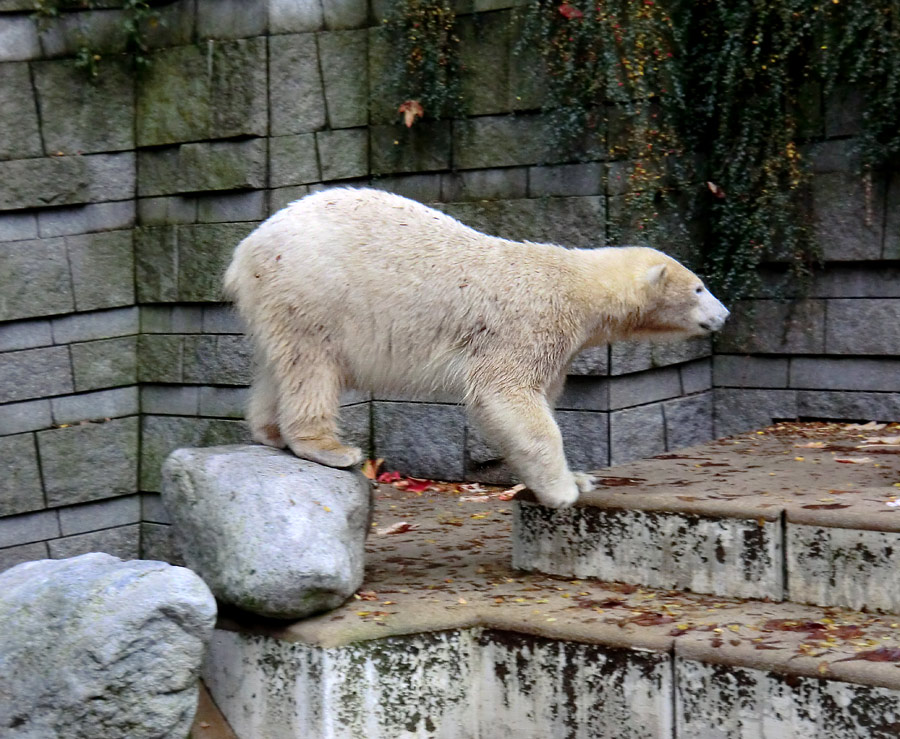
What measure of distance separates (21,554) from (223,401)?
138 centimetres

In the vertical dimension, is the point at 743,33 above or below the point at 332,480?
above

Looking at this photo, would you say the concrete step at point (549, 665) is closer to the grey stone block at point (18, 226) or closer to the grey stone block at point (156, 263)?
the grey stone block at point (156, 263)

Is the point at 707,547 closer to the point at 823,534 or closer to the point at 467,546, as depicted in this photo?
the point at 823,534

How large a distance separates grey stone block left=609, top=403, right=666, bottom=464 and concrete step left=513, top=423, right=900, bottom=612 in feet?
2.06

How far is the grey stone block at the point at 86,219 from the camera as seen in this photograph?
6.70 m

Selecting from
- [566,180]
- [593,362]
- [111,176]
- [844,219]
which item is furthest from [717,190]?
[111,176]

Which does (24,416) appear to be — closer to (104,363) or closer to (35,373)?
(35,373)

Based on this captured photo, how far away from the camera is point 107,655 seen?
386 centimetres

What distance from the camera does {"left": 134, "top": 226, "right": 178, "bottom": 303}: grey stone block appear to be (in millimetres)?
6945

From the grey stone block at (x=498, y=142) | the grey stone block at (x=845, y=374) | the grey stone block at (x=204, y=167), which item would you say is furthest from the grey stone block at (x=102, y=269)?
the grey stone block at (x=845, y=374)

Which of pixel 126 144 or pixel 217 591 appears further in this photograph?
pixel 126 144

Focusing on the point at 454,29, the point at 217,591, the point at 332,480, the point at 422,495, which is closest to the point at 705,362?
the point at 422,495

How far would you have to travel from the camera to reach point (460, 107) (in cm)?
633

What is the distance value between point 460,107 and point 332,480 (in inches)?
102
